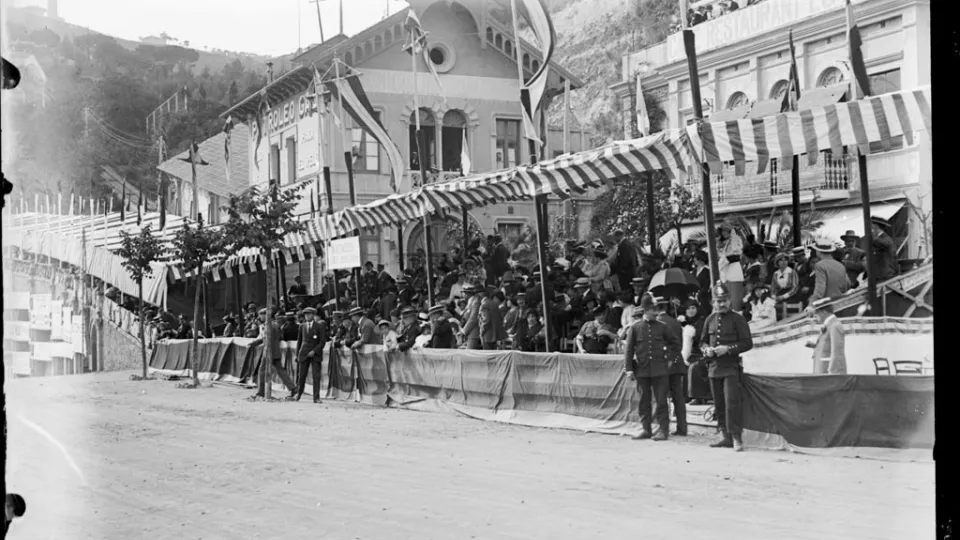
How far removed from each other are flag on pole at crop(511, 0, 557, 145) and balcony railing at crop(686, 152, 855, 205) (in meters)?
12.5

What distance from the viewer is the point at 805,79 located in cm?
2820

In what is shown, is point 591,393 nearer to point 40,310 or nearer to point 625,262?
point 625,262

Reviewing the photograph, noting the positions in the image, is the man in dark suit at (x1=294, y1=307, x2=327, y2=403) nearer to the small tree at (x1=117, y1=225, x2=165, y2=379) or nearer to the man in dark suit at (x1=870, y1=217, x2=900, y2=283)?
the small tree at (x1=117, y1=225, x2=165, y2=379)

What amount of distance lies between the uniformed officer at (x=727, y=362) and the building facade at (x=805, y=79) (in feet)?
38.0

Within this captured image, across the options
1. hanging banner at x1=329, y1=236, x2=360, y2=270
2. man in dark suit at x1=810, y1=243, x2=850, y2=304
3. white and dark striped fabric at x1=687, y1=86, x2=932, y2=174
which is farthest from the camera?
hanging banner at x1=329, y1=236, x2=360, y2=270

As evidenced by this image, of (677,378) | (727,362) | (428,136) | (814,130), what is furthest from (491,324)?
(428,136)

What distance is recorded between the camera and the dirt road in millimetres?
7918

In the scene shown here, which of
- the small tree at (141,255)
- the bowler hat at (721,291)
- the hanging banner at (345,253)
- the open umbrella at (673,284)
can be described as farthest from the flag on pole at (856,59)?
the small tree at (141,255)

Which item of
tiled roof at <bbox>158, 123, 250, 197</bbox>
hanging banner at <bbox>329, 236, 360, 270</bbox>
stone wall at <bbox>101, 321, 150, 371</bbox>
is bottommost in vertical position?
stone wall at <bbox>101, 321, 150, 371</bbox>

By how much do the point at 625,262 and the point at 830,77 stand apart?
1212 cm

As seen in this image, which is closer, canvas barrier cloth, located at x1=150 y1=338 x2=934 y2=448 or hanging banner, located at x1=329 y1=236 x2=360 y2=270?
canvas barrier cloth, located at x1=150 y1=338 x2=934 y2=448

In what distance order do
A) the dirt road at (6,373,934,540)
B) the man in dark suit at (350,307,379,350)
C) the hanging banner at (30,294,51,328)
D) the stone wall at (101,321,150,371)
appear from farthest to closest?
the stone wall at (101,321,150,371)
the man in dark suit at (350,307,379,350)
the dirt road at (6,373,934,540)
the hanging banner at (30,294,51,328)

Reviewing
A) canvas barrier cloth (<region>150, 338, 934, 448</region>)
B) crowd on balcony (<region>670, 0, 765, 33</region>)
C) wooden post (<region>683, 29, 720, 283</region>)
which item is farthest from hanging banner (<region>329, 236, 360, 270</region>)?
crowd on balcony (<region>670, 0, 765, 33</region>)

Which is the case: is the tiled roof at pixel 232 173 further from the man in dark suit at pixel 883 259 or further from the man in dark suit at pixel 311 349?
the man in dark suit at pixel 883 259
